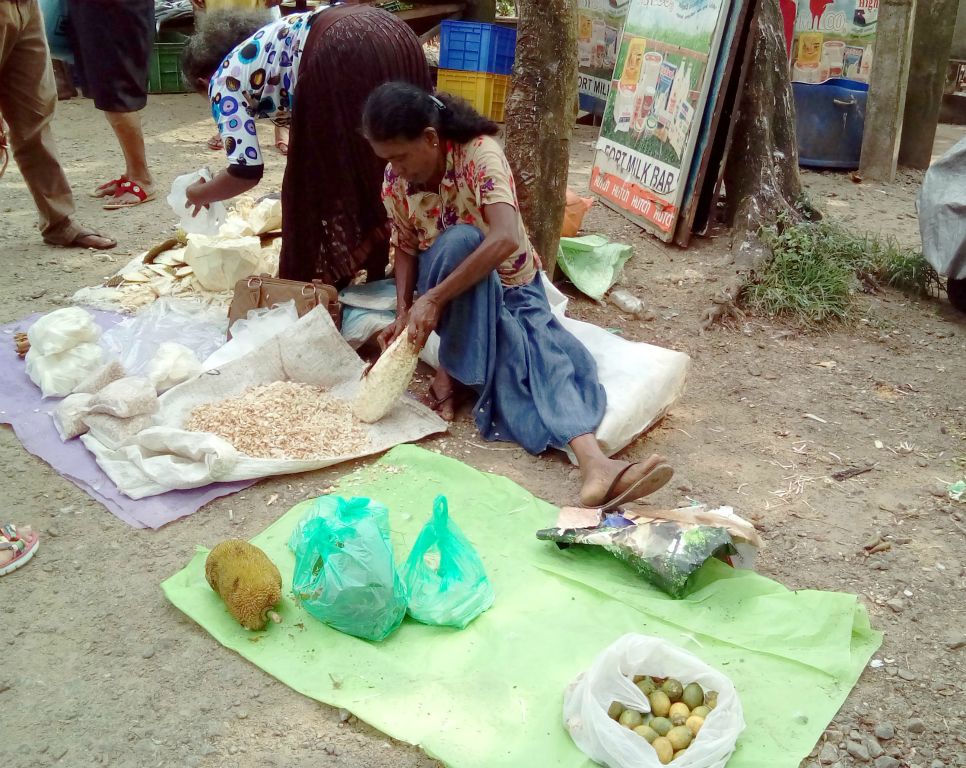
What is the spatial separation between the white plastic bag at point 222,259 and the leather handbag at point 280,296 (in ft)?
1.60

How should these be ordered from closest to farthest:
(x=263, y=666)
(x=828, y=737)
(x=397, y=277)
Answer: (x=828, y=737)
(x=263, y=666)
(x=397, y=277)

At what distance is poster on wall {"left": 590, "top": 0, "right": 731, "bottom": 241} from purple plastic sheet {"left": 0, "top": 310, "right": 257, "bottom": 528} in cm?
322

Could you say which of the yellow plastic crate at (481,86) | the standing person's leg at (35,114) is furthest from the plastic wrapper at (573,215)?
the yellow plastic crate at (481,86)

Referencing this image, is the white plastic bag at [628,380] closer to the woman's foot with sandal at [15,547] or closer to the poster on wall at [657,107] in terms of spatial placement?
the woman's foot with sandal at [15,547]

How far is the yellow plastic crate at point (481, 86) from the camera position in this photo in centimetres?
751

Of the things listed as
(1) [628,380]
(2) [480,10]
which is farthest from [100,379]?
(2) [480,10]

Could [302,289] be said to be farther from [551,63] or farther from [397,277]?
[551,63]

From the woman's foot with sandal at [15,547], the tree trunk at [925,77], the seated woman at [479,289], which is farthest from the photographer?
A: the tree trunk at [925,77]

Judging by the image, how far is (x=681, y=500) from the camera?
9.96 ft

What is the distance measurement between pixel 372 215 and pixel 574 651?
2255mm

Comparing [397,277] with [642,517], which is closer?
[642,517]

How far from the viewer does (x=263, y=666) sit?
2268mm

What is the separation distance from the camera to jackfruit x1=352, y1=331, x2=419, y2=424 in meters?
3.18

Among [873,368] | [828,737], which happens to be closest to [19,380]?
[828,737]
